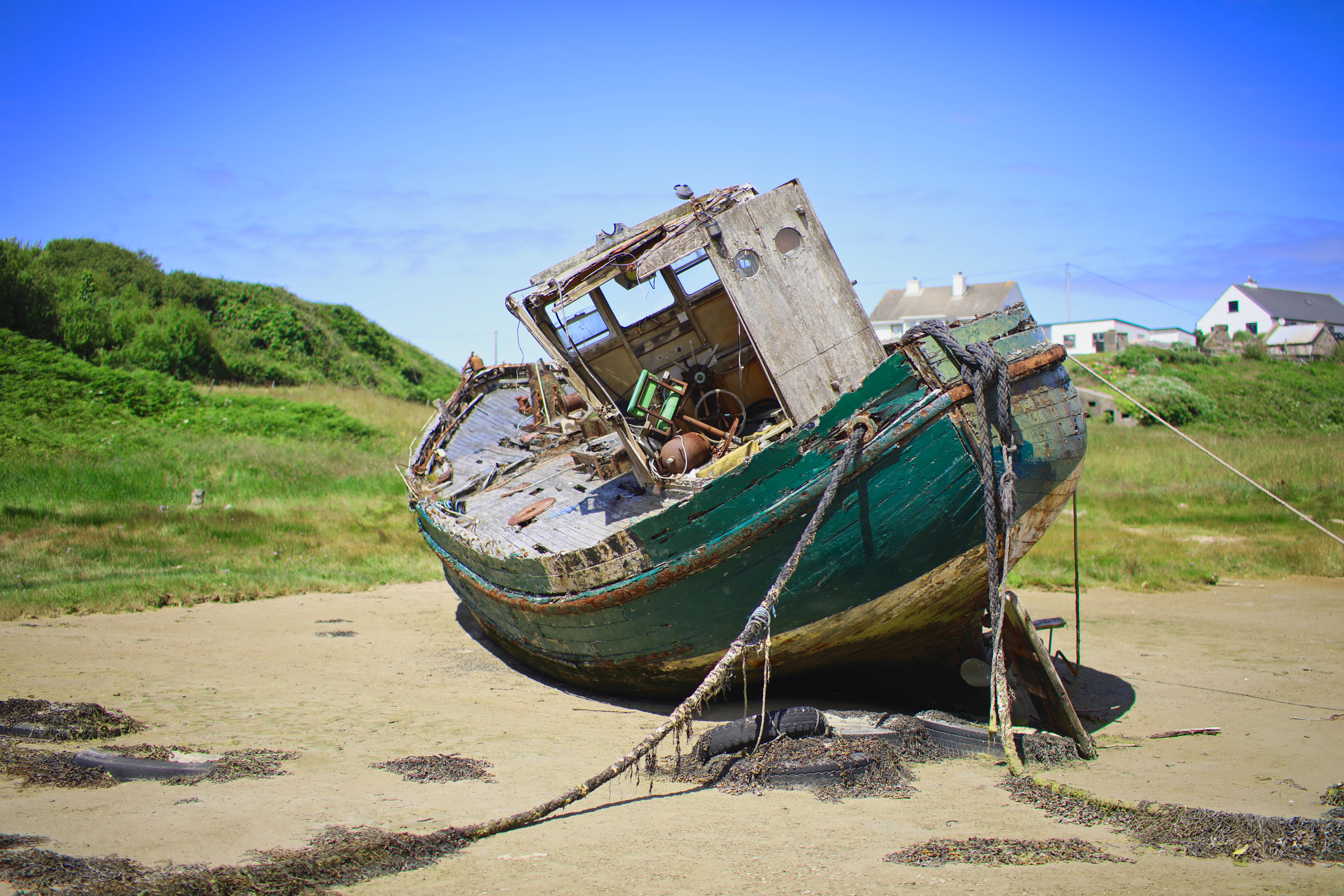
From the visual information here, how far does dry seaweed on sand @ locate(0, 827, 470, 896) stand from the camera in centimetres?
354

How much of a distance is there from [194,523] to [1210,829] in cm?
1540

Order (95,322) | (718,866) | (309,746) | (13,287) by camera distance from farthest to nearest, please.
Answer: (95,322) → (13,287) → (309,746) → (718,866)

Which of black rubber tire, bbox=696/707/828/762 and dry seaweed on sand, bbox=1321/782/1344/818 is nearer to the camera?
dry seaweed on sand, bbox=1321/782/1344/818

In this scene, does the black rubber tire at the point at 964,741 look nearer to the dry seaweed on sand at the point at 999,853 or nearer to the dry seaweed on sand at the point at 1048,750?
the dry seaweed on sand at the point at 1048,750

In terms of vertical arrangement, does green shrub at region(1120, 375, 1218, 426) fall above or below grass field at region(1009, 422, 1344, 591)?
above

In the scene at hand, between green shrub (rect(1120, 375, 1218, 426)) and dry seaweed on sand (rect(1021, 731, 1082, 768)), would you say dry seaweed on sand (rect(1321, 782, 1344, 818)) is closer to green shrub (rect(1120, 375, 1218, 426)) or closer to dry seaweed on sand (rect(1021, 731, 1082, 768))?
dry seaweed on sand (rect(1021, 731, 1082, 768))

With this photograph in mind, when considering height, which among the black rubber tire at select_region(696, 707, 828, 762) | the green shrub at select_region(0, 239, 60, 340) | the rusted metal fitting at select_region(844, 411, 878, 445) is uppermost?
the green shrub at select_region(0, 239, 60, 340)

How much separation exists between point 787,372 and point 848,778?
2.90 meters

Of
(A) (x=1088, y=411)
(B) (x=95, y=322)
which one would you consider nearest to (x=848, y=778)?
(B) (x=95, y=322)

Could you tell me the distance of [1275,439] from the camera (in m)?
24.8

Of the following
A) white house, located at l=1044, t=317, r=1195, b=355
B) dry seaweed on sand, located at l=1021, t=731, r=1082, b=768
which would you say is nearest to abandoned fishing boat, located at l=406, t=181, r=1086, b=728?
dry seaweed on sand, located at l=1021, t=731, r=1082, b=768

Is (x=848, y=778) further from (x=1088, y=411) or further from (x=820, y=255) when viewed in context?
(x=1088, y=411)

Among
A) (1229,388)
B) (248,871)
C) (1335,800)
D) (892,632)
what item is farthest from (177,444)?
(1229,388)

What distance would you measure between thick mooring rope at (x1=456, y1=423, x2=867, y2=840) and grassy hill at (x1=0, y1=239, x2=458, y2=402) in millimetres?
24240
